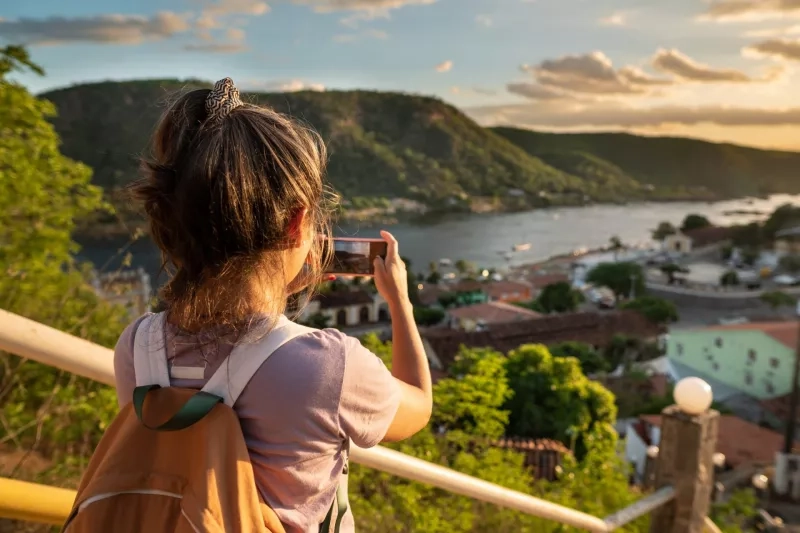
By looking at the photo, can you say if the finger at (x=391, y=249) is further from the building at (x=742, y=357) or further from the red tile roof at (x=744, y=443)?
the building at (x=742, y=357)

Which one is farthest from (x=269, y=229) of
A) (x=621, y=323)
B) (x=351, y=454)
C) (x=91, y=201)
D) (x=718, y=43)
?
(x=718, y=43)

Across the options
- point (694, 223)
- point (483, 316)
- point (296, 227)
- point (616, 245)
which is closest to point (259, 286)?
point (296, 227)

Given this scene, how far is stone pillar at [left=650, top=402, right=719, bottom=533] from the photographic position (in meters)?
1.83

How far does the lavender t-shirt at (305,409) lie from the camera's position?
0.54 m

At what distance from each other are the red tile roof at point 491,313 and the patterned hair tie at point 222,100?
26318 millimetres

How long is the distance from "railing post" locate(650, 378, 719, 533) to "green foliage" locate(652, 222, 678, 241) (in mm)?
47530

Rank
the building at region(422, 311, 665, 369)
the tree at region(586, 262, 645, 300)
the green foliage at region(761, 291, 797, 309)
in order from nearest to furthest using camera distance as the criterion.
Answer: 1. the building at region(422, 311, 665, 369)
2. the green foliage at region(761, 291, 797, 309)
3. the tree at region(586, 262, 645, 300)

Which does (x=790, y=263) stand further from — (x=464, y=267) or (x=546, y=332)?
(x=546, y=332)

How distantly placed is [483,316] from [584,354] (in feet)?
18.3

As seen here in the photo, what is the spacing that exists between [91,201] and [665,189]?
63827 mm

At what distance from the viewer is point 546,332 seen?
2522 cm

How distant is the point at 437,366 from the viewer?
1991 cm

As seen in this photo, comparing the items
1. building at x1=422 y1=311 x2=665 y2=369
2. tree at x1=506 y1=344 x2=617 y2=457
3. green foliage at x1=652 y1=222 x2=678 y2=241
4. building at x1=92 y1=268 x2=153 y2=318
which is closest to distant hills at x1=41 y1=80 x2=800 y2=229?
green foliage at x1=652 y1=222 x2=678 y2=241

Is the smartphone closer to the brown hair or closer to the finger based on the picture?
the finger
